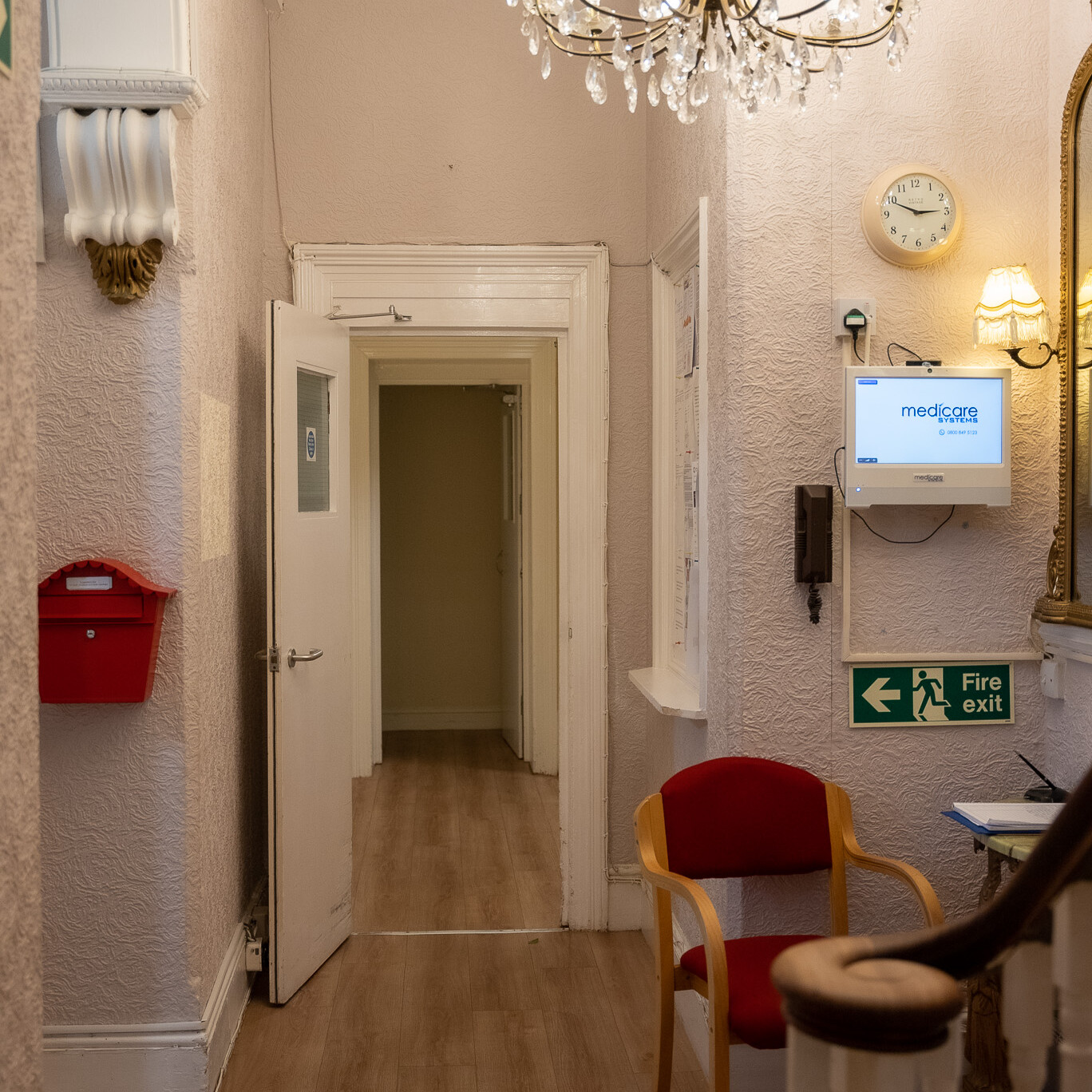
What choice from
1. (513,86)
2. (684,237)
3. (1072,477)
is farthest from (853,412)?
(513,86)

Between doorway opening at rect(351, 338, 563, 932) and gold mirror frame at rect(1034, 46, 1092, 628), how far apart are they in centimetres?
197

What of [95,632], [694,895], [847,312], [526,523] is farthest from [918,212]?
[526,523]

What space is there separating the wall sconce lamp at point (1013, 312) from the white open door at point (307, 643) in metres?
1.95

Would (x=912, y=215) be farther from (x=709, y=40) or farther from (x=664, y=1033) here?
(x=664, y=1033)

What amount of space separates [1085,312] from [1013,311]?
0.15 metres

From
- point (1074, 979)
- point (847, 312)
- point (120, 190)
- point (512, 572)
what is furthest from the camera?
point (512, 572)

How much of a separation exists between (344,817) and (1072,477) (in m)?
2.48

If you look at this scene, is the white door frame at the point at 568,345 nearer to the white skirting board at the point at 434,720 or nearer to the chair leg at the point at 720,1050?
the chair leg at the point at 720,1050

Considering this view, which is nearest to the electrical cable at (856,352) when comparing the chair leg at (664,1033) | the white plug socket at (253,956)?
the chair leg at (664,1033)

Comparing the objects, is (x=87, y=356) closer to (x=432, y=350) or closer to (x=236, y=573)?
(x=236, y=573)

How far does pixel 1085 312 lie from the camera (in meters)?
2.34

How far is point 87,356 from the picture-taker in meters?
2.50

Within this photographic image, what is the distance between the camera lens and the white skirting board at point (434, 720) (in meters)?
7.07

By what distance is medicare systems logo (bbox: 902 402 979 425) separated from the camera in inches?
96.7
